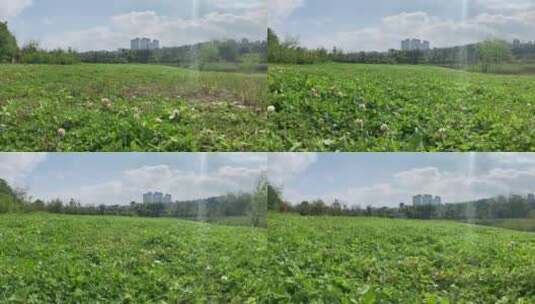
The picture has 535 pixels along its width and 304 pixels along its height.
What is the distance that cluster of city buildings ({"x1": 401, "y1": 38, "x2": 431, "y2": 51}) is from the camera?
366 cm

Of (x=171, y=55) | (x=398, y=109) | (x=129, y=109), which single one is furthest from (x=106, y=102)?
(x=398, y=109)

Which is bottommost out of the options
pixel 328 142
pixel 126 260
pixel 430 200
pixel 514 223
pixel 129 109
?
pixel 126 260

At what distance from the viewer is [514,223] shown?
364 centimetres

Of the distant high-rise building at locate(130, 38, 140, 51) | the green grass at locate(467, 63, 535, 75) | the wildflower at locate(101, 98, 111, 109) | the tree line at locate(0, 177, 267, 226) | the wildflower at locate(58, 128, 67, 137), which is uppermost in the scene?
the distant high-rise building at locate(130, 38, 140, 51)

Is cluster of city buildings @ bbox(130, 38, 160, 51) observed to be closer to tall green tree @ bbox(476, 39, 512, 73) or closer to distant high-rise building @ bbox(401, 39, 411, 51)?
distant high-rise building @ bbox(401, 39, 411, 51)

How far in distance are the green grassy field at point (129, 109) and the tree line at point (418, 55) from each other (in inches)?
7.4

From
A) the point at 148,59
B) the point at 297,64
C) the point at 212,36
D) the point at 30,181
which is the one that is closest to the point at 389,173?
the point at 297,64

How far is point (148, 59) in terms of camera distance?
373 centimetres

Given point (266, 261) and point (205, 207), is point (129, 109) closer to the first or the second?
point (205, 207)

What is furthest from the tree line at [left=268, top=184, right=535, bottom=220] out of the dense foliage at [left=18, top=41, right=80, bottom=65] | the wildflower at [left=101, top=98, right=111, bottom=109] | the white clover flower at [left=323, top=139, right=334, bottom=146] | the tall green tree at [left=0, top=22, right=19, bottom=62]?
the tall green tree at [left=0, top=22, right=19, bottom=62]

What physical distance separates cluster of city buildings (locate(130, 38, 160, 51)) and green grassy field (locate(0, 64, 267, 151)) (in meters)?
0.10

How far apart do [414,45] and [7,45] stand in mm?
2158

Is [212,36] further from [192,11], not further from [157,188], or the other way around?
A: [157,188]

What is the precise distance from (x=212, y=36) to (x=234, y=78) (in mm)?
247
